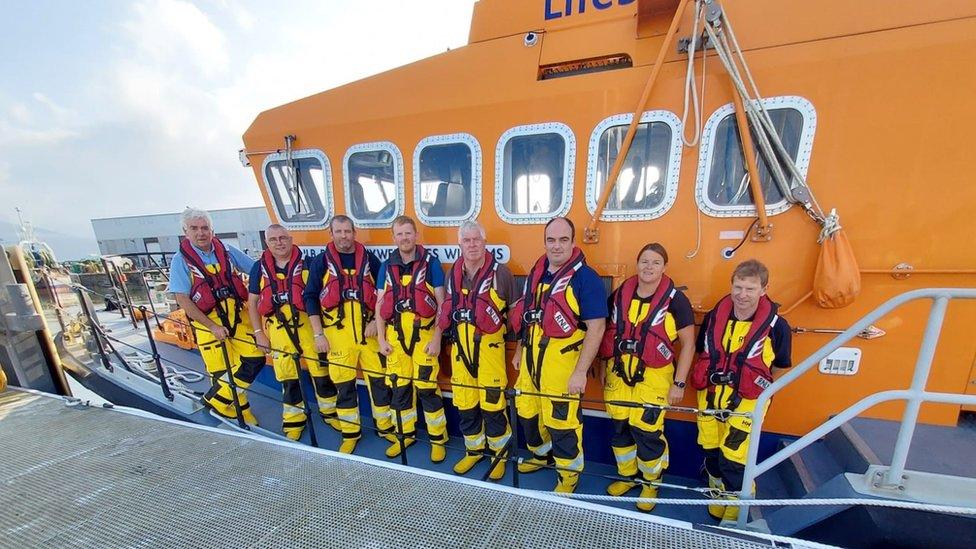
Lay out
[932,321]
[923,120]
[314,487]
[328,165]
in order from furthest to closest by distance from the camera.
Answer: [328,165], [923,120], [314,487], [932,321]

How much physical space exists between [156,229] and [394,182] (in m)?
45.5

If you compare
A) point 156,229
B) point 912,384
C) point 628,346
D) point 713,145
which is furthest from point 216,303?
point 156,229

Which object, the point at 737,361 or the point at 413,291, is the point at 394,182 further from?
the point at 737,361

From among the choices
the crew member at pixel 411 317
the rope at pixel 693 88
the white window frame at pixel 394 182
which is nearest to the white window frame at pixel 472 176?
the white window frame at pixel 394 182

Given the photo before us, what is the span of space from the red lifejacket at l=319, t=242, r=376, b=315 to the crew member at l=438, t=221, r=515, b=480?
73 cm

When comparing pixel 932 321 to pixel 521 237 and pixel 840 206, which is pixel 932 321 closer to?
pixel 840 206

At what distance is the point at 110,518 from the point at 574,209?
115 inches

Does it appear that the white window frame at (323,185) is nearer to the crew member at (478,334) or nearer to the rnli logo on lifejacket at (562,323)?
the crew member at (478,334)

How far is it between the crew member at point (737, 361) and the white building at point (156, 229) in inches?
1376

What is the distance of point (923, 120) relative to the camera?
184 cm

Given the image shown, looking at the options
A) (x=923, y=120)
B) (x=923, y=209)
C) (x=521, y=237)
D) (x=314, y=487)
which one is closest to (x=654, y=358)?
(x=521, y=237)

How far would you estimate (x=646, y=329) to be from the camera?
2.17m

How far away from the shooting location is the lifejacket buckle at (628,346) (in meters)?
2.21

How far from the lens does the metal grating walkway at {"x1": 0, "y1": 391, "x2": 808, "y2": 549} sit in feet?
4.61
